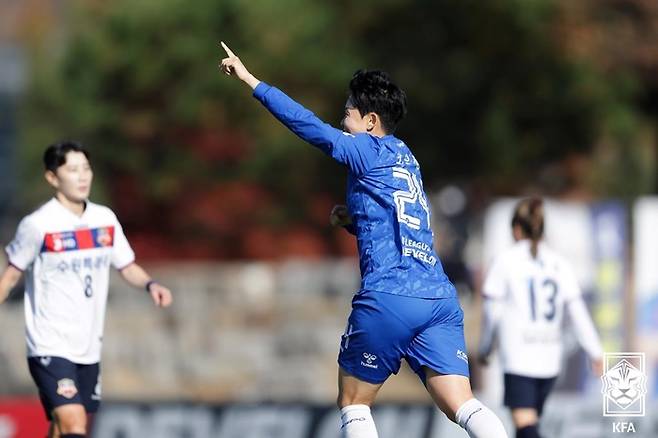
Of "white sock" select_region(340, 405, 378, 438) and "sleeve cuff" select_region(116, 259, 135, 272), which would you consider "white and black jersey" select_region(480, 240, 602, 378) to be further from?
"white sock" select_region(340, 405, 378, 438)

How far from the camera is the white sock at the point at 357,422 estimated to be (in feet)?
25.0

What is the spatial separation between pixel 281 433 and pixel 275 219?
46.2 ft

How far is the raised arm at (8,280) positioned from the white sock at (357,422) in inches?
A: 93.6

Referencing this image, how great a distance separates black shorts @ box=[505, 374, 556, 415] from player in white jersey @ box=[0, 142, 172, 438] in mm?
2805

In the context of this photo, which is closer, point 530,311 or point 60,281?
point 60,281

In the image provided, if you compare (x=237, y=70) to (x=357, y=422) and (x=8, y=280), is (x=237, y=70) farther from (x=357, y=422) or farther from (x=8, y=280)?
(x=8, y=280)

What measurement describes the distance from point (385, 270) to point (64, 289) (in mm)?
2373

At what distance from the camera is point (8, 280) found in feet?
29.2

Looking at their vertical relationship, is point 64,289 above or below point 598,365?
above

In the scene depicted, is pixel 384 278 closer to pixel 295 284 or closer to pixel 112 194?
pixel 295 284

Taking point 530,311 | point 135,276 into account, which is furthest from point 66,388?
point 530,311

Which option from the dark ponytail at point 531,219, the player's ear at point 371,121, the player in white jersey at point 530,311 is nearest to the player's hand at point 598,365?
the player in white jersey at point 530,311

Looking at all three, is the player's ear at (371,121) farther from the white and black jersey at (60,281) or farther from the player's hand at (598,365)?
the player's hand at (598,365)

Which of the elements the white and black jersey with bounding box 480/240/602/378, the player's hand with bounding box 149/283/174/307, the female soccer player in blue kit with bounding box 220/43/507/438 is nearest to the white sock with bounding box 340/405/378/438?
the female soccer player in blue kit with bounding box 220/43/507/438
